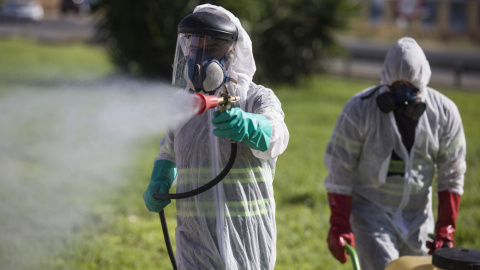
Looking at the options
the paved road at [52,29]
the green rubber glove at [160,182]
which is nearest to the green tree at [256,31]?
the green rubber glove at [160,182]

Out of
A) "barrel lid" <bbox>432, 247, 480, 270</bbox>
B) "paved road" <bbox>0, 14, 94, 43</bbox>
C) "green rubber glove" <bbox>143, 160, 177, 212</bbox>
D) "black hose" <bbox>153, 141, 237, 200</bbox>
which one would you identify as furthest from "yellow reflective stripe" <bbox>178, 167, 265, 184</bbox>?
"paved road" <bbox>0, 14, 94, 43</bbox>

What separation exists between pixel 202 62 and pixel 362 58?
22.3 metres

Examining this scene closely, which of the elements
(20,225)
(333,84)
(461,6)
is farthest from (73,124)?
(461,6)

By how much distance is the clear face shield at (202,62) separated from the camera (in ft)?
8.60

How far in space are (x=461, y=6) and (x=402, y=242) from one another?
3705 cm

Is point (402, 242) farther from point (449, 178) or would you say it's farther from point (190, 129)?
point (190, 129)

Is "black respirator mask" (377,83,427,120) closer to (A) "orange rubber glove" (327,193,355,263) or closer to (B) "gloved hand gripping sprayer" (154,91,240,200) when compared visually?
(A) "orange rubber glove" (327,193,355,263)

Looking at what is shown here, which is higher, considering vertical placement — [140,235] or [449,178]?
[449,178]

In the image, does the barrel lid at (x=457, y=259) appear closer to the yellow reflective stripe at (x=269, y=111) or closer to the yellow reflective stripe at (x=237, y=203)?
the yellow reflective stripe at (x=237, y=203)

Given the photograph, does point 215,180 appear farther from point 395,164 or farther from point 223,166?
point 395,164

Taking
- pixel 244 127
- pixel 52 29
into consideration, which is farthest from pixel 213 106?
pixel 52 29

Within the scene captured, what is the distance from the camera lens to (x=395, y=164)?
3.98m

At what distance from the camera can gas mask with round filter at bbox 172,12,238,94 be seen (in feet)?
8.62

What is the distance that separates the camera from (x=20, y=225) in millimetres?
6477
